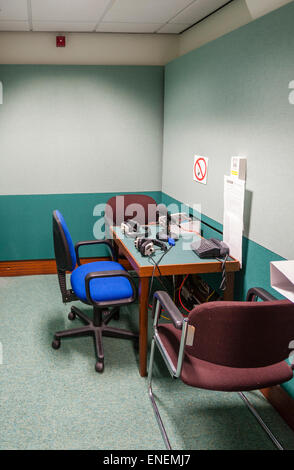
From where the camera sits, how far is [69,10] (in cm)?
297

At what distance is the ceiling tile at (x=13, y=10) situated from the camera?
2762 millimetres

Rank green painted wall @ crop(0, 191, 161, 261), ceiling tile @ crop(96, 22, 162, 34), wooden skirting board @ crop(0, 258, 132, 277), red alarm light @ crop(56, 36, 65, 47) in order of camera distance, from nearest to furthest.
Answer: ceiling tile @ crop(96, 22, 162, 34), red alarm light @ crop(56, 36, 65, 47), green painted wall @ crop(0, 191, 161, 261), wooden skirting board @ crop(0, 258, 132, 277)

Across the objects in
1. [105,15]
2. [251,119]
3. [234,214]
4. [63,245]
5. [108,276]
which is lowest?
[108,276]

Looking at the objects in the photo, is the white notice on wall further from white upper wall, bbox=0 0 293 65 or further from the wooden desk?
white upper wall, bbox=0 0 293 65

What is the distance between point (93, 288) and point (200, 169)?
1.27 meters

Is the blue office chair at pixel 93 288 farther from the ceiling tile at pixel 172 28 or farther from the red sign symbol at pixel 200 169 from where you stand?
the ceiling tile at pixel 172 28

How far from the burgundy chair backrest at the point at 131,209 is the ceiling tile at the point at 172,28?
5.07ft

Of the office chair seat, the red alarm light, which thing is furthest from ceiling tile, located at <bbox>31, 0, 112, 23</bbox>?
the office chair seat

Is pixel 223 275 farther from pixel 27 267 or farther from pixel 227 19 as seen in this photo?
pixel 27 267

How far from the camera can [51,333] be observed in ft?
9.57

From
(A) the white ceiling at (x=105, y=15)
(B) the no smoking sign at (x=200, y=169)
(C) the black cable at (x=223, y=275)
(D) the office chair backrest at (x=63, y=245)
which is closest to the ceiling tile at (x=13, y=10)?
(A) the white ceiling at (x=105, y=15)

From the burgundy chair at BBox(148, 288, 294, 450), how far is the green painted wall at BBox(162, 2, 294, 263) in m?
0.57

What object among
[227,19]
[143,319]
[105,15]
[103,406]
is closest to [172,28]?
[105,15]

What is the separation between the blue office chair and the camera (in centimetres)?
246
